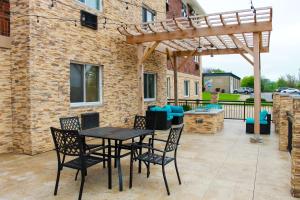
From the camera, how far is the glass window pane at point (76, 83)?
320 inches

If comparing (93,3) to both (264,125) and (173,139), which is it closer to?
(173,139)

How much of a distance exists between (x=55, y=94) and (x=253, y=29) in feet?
20.4

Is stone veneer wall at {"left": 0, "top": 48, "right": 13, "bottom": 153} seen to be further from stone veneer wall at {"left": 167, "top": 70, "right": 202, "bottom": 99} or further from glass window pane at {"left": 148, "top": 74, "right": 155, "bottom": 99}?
stone veneer wall at {"left": 167, "top": 70, "right": 202, "bottom": 99}

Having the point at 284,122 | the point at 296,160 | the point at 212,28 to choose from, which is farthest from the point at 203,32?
the point at 296,160

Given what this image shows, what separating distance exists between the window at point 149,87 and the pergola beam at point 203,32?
3102mm

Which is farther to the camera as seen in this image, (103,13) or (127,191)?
(103,13)

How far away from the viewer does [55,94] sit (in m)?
7.32

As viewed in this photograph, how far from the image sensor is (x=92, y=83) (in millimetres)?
9047

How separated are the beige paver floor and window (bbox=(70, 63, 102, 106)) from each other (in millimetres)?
2170

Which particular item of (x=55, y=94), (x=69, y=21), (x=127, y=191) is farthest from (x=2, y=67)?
(x=127, y=191)

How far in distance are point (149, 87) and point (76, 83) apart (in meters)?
5.31

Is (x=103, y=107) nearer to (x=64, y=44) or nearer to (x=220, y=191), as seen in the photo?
(x=64, y=44)

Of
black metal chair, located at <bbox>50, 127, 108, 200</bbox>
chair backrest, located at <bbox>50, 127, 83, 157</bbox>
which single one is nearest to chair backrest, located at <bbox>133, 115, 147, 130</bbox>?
black metal chair, located at <bbox>50, 127, 108, 200</bbox>

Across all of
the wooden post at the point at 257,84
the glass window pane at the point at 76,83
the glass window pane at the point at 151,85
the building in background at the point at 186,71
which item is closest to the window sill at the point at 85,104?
the glass window pane at the point at 76,83
